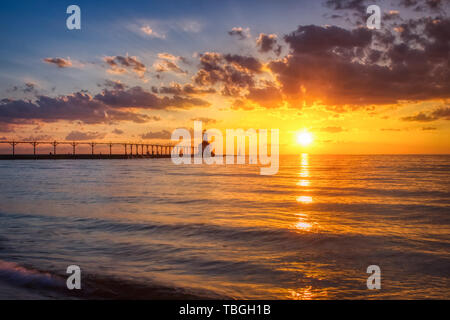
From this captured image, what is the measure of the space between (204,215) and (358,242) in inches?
364

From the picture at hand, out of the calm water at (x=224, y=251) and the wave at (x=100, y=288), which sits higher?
the wave at (x=100, y=288)

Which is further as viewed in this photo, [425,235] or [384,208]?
[384,208]

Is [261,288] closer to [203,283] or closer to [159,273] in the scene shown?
[203,283]

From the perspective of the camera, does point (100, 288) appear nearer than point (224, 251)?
Yes

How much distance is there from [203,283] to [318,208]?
1649 centimetres

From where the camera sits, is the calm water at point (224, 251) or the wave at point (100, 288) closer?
the wave at point (100, 288)

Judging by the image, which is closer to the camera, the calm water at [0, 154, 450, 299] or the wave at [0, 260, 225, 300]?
the wave at [0, 260, 225, 300]

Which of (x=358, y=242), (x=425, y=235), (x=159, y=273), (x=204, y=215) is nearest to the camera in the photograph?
(x=159, y=273)

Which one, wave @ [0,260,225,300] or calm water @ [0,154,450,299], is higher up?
wave @ [0,260,225,300]
